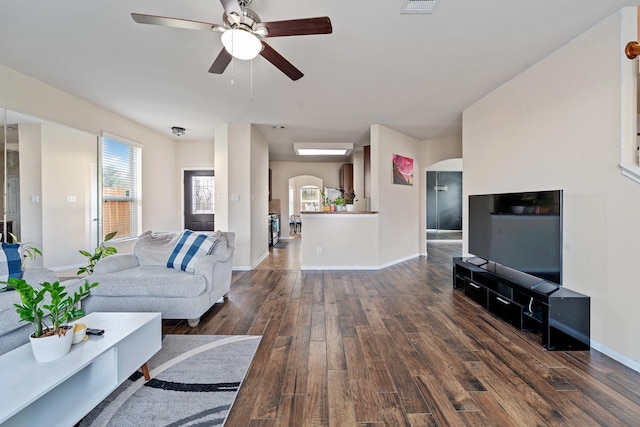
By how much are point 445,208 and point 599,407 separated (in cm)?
736

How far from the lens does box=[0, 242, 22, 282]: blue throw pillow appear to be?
2045mm

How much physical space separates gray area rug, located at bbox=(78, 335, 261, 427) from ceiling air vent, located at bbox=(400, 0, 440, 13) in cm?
283

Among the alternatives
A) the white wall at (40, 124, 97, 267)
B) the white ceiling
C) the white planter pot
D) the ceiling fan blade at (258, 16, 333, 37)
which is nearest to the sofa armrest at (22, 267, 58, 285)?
the white planter pot

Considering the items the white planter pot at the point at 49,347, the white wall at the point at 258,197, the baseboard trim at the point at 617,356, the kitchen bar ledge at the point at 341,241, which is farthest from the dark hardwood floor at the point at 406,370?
the white wall at the point at 258,197

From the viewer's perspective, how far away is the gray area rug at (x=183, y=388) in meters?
1.49

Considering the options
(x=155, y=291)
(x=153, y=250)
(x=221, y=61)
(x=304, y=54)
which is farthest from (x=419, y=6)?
(x=153, y=250)

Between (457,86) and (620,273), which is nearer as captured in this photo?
(620,273)

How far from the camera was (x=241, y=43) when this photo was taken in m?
1.92

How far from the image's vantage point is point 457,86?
11.0 ft

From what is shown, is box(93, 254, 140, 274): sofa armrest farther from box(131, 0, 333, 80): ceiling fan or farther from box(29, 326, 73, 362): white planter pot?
box(131, 0, 333, 80): ceiling fan

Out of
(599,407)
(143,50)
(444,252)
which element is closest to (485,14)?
(599,407)

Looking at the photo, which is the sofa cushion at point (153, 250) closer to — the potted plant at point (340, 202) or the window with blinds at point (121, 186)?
the window with blinds at point (121, 186)

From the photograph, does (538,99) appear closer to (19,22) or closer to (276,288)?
(276,288)

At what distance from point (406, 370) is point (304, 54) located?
2.84 m
